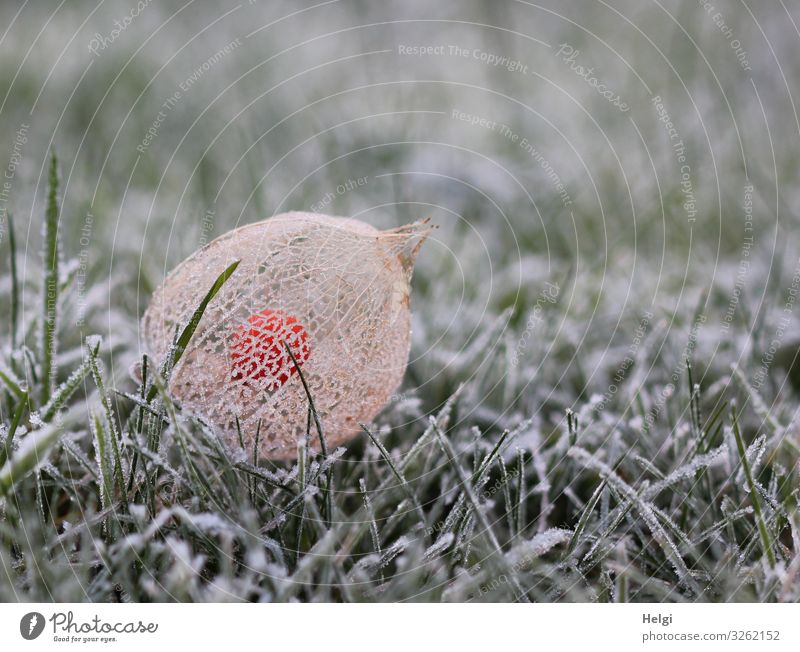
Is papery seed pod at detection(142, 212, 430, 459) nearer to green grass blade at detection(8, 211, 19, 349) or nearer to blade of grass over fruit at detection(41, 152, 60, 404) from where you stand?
blade of grass over fruit at detection(41, 152, 60, 404)

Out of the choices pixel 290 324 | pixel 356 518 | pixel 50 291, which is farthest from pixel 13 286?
pixel 356 518

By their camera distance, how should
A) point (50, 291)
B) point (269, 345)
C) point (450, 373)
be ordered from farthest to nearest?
point (450, 373) < point (50, 291) < point (269, 345)

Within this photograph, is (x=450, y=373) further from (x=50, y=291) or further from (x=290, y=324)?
(x=50, y=291)

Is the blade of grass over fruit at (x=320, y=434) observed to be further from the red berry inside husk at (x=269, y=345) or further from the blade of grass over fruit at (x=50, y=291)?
the blade of grass over fruit at (x=50, y=291)

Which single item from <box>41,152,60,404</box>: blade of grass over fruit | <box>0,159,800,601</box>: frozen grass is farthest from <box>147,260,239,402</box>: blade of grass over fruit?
<box>41,152,60,404</box>: blade of grass over fruit

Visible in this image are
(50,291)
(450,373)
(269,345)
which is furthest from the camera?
(450,373)

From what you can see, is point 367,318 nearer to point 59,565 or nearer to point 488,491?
point 488,491

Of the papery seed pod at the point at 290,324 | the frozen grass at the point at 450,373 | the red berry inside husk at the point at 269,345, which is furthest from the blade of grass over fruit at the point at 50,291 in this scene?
the red berry inside husk at the point at 269,345

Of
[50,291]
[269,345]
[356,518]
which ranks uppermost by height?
[50,291]
